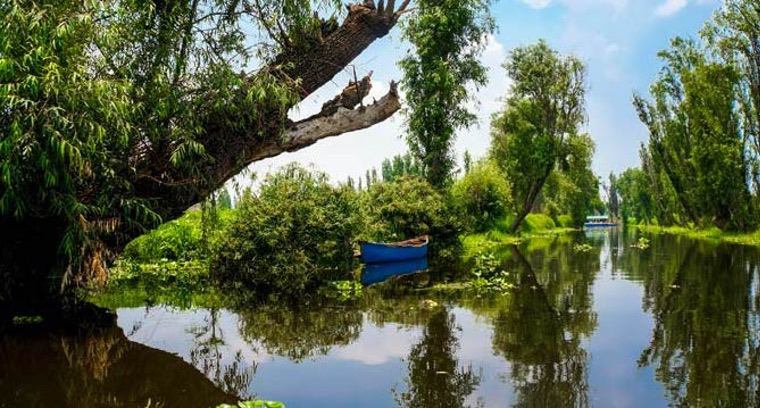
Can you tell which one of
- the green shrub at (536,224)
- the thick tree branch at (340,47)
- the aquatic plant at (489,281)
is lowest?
the aquatic plant at (489,281)

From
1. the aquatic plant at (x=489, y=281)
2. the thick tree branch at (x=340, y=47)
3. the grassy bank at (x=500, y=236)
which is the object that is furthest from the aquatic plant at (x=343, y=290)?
the grassy bank at (x=500, y=236)

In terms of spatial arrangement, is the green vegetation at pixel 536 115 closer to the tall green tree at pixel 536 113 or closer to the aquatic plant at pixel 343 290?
the tall green tree at pixel 536 113

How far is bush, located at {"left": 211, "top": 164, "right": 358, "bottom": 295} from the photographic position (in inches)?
584

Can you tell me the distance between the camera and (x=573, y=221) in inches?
2911

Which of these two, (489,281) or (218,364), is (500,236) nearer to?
(489,281)

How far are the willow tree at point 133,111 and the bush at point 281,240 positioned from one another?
3194 millimetres

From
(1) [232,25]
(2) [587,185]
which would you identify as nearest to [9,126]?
(1) [232,25]

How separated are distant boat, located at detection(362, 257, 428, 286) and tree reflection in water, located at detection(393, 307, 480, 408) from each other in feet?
25.0

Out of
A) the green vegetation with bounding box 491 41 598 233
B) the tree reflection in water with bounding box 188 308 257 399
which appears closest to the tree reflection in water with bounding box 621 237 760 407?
the tree reflection in water with bounding box 188 308 257 399

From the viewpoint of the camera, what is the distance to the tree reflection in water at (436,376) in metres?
5.91

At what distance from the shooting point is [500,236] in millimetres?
39156

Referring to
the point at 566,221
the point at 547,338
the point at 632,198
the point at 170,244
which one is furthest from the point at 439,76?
the point at 632,198

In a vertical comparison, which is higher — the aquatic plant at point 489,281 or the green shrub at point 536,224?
the green shrub at point 536,224

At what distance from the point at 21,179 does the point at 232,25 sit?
5.02 metres
